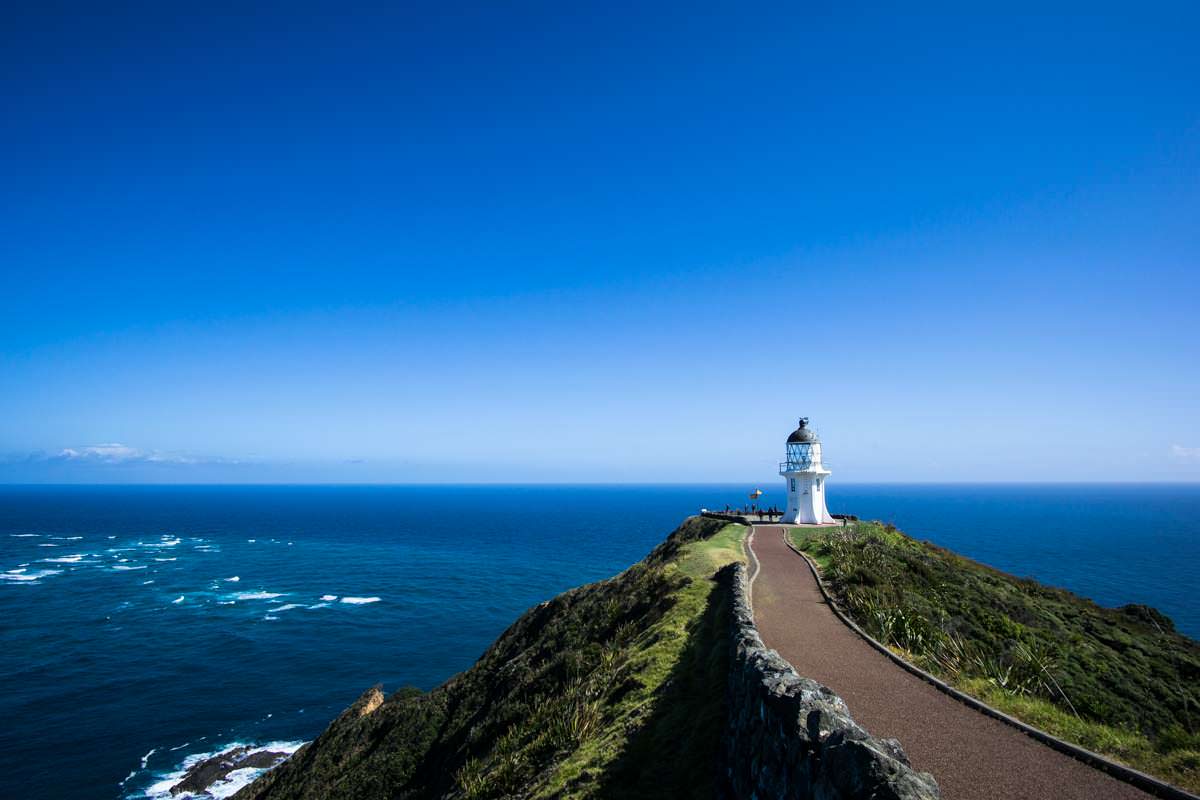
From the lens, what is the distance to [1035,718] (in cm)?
1143

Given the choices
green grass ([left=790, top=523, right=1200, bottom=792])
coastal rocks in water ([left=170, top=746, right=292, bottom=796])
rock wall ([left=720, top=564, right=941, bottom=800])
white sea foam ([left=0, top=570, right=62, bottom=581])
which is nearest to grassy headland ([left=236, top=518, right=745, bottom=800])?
rock wall ([left=720, top=564, right=941, bottom=800])

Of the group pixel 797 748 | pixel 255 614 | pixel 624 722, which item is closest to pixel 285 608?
pixel 255 614

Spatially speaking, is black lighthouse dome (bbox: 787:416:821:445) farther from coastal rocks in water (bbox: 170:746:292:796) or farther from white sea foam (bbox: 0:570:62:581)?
white sea foam (bbox: 0:570:62:581)

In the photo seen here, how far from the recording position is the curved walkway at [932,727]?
8781 millimetres

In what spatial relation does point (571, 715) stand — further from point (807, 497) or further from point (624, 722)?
point (807, 497)

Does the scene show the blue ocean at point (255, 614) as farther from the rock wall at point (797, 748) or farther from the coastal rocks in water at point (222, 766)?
the rock wall at point (797, 748)

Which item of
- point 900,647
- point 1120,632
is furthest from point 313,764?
point 1120,632

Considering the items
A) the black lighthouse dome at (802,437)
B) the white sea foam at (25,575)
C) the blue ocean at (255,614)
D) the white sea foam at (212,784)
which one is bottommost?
the white sea foam at (212,784)

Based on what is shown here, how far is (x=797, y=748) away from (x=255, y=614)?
6331 centimetres

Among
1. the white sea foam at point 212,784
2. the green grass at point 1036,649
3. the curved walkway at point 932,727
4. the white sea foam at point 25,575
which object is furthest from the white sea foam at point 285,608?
the curved walkway at point 932,727

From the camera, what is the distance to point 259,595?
65.3 meters

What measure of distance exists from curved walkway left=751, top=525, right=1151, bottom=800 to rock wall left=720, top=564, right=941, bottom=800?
1.93 m

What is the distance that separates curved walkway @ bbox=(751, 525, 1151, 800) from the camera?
8781 mm

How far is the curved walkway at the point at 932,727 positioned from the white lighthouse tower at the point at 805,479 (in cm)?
2664
